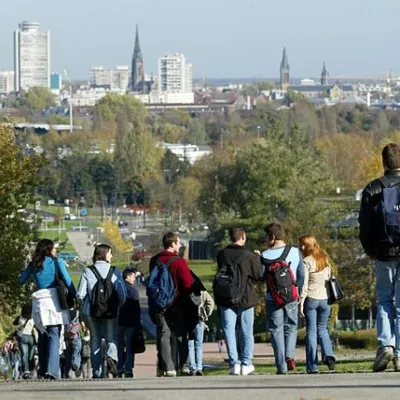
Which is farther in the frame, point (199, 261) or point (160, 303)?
point (199, 261)

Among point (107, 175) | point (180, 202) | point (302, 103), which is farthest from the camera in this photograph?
point (302, 103)

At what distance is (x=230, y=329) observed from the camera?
13.6m

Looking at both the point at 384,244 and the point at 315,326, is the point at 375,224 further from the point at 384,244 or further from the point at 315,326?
the point at 315,326

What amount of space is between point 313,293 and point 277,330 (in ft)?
1.88

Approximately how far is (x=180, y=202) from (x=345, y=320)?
1966 inches

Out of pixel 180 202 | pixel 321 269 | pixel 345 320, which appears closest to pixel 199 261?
pixel 180 202

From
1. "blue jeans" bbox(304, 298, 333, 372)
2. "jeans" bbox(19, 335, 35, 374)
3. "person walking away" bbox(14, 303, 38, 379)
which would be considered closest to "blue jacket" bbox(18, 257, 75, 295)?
"blue jeans" bbox(304, 298, 333, 372)

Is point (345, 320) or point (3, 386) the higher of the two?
point (3, 386)

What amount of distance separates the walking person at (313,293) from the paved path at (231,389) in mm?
2304

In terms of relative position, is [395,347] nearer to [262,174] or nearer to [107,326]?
[107,326]

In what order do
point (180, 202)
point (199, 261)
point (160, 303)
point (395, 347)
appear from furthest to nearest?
point (180, 202) < point (199, 261) < point (160, 303) < point (395, 347)

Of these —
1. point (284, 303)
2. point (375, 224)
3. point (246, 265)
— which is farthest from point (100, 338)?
point (375, 224)

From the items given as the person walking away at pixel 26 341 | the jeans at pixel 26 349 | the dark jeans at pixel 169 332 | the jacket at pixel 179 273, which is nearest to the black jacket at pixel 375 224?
the jacket at pixel 179 273

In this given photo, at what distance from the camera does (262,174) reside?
2240 inches
